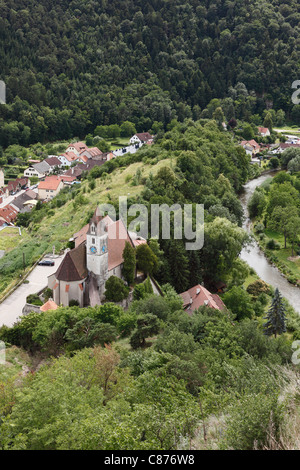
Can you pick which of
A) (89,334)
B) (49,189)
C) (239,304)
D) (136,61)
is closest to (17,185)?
(49,189)

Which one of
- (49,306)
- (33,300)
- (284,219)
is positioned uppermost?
(49,306)

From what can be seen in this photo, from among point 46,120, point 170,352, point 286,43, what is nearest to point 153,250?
point 170,352

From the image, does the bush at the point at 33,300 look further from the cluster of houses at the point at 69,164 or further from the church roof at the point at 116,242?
the cluster of houses at the point at 69,164

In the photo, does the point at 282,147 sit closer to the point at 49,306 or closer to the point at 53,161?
the point at 53,161

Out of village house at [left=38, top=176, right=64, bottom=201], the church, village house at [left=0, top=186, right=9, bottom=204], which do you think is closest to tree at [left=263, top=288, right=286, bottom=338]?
the church

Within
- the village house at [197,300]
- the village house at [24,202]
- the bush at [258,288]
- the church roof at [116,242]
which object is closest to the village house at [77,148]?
the village house at [24,202]
